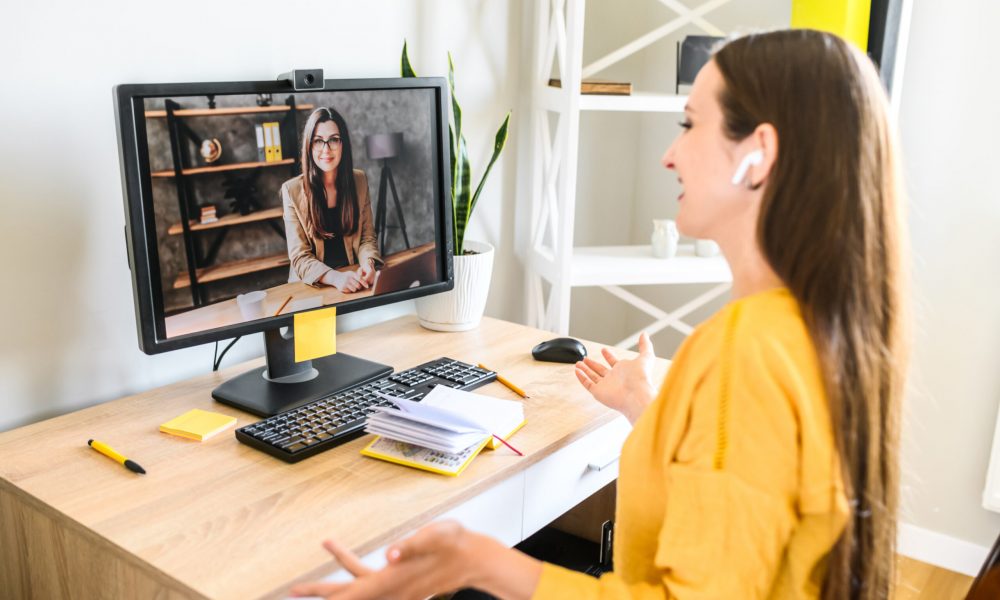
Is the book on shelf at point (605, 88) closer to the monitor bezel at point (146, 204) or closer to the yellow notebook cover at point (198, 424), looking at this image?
the monitor bezel at point (146, 204)

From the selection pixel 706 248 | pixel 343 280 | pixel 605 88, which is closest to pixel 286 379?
pixel 343 280

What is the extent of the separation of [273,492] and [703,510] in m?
0.60

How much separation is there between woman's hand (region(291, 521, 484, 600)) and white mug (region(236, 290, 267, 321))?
622 mm

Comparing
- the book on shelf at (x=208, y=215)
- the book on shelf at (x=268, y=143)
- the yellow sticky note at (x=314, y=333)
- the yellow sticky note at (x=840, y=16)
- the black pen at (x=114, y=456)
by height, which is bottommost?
the black pen at (x=114, y=456)

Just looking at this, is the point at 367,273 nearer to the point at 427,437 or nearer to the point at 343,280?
the point at 343,280

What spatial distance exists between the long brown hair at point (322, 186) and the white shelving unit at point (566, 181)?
65cm

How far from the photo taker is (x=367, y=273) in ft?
5.27

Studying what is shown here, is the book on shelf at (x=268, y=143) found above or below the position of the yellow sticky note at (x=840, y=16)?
below

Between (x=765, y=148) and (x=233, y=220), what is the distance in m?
0.83

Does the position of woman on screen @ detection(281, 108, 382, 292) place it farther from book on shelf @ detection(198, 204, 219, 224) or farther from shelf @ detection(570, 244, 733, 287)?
shelf @ detection(570, 244, 733, 287)

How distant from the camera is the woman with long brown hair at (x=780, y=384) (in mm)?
852

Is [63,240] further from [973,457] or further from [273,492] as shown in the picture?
[973,457]

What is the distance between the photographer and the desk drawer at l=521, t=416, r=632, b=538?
1.39 m

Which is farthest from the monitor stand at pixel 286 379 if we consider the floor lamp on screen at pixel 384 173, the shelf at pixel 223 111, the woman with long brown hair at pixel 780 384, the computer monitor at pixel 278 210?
the woman with long brown hair at pixel 780 384
